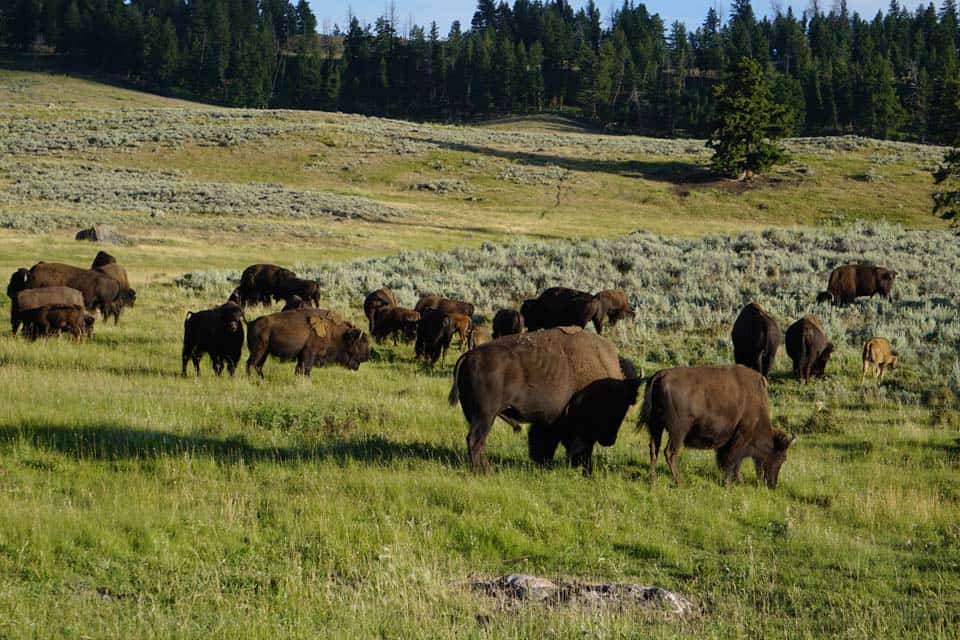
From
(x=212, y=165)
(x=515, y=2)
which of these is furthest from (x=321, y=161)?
(x=515, y=2)

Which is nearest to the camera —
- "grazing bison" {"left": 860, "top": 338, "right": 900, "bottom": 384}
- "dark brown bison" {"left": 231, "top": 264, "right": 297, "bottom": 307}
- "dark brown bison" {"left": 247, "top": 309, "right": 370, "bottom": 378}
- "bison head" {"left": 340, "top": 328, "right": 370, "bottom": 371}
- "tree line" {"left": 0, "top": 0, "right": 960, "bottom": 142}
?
"dark brown bison" {"left": 247, "top": 309, "right": 370, "bottom": 378}

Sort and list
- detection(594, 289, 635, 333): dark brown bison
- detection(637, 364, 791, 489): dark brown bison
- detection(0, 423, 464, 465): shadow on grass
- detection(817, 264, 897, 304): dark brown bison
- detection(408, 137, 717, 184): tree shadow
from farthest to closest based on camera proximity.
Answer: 1. detection(408, 137, 717, 184): tree shadow
2. detection(817, 264, 897, 304): dark brown bison
3. detection(594, 289, 635, 333): dark brown bison
4. detection(0, 423, 464, 465): shadow on grass
5. detection(637, 364, 791, 489): dark brown bison

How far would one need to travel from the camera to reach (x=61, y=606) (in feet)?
19.4

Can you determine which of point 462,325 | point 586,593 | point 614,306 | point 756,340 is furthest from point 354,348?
point 586,593

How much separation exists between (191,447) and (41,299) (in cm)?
1061

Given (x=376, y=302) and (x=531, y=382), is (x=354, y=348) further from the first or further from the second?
(x=531, y=382)

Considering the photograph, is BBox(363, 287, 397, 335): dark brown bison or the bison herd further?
BBox(363, 287, 397, 335): dark brown bison

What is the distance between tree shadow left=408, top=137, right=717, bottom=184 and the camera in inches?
2859

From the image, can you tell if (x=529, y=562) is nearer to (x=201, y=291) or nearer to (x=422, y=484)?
(x=422, y=484)

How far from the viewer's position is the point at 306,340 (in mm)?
16016

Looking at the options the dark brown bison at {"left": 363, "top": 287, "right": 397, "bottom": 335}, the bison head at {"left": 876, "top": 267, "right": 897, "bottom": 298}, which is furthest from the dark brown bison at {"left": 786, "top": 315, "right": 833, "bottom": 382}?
the dark brown bison at {"left": 363, "top": 287, "right": 397, "bottom": 335}

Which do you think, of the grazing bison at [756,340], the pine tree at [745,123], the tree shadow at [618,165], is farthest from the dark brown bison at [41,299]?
the tree shadow at [618,165]

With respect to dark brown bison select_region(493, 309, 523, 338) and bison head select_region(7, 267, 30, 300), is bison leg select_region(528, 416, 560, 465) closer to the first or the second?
dark brown bison select_region(493, 309, 523, 338)

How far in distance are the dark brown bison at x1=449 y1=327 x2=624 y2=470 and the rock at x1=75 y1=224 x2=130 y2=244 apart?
3304cm
